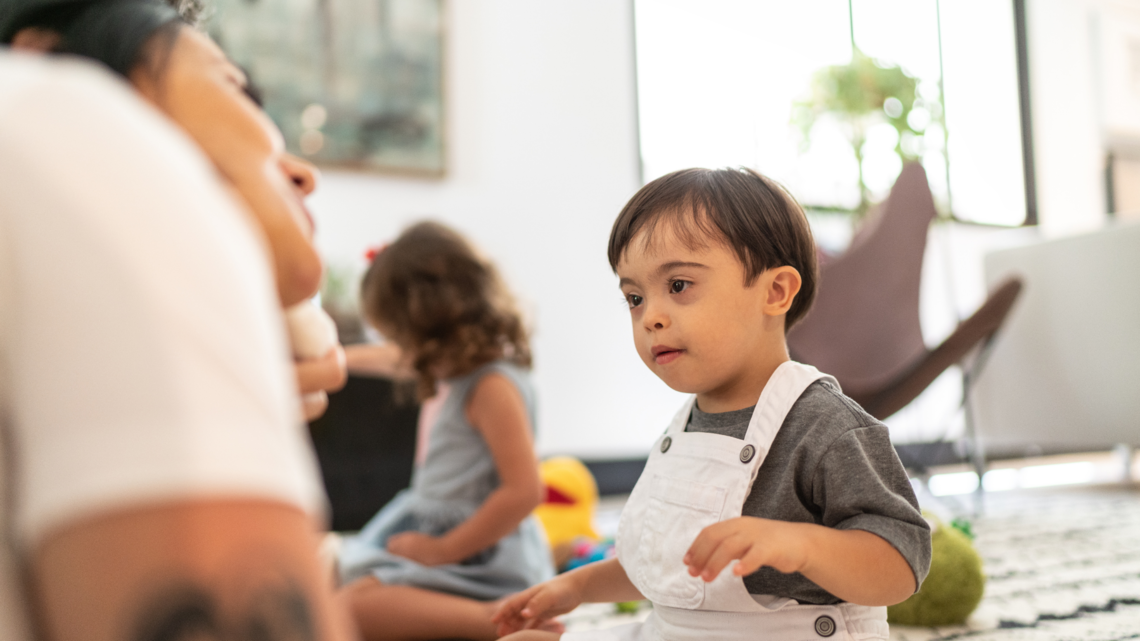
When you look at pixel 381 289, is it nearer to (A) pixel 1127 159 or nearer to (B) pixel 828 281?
(B) pixel 828 281

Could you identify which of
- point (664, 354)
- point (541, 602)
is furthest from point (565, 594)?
point (664, 354)

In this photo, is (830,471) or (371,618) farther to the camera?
(371,618)

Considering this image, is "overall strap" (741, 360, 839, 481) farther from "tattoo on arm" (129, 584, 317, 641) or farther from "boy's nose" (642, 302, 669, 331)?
"tattoo on arm" (129, 584, 317, 641)

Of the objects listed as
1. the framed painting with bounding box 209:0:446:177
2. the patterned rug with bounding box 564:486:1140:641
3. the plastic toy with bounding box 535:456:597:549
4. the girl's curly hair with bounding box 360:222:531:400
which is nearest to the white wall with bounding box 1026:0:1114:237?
the patterned rug with bounding box 564:486:1140:641

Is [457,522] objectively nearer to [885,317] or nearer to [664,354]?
[664,354]

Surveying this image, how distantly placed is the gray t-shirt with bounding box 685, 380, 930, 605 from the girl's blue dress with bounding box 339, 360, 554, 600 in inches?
24.8

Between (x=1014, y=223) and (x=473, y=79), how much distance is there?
11.4 ft

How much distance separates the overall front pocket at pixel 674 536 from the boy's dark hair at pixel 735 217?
21cm

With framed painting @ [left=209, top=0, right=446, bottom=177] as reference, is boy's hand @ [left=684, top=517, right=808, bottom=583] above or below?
below

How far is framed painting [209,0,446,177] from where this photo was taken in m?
3.00

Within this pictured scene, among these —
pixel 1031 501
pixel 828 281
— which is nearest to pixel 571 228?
pixel 828 281

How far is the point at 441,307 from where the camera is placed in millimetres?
1373

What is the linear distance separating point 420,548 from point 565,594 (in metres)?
0.49

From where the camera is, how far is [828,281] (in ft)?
6.65
